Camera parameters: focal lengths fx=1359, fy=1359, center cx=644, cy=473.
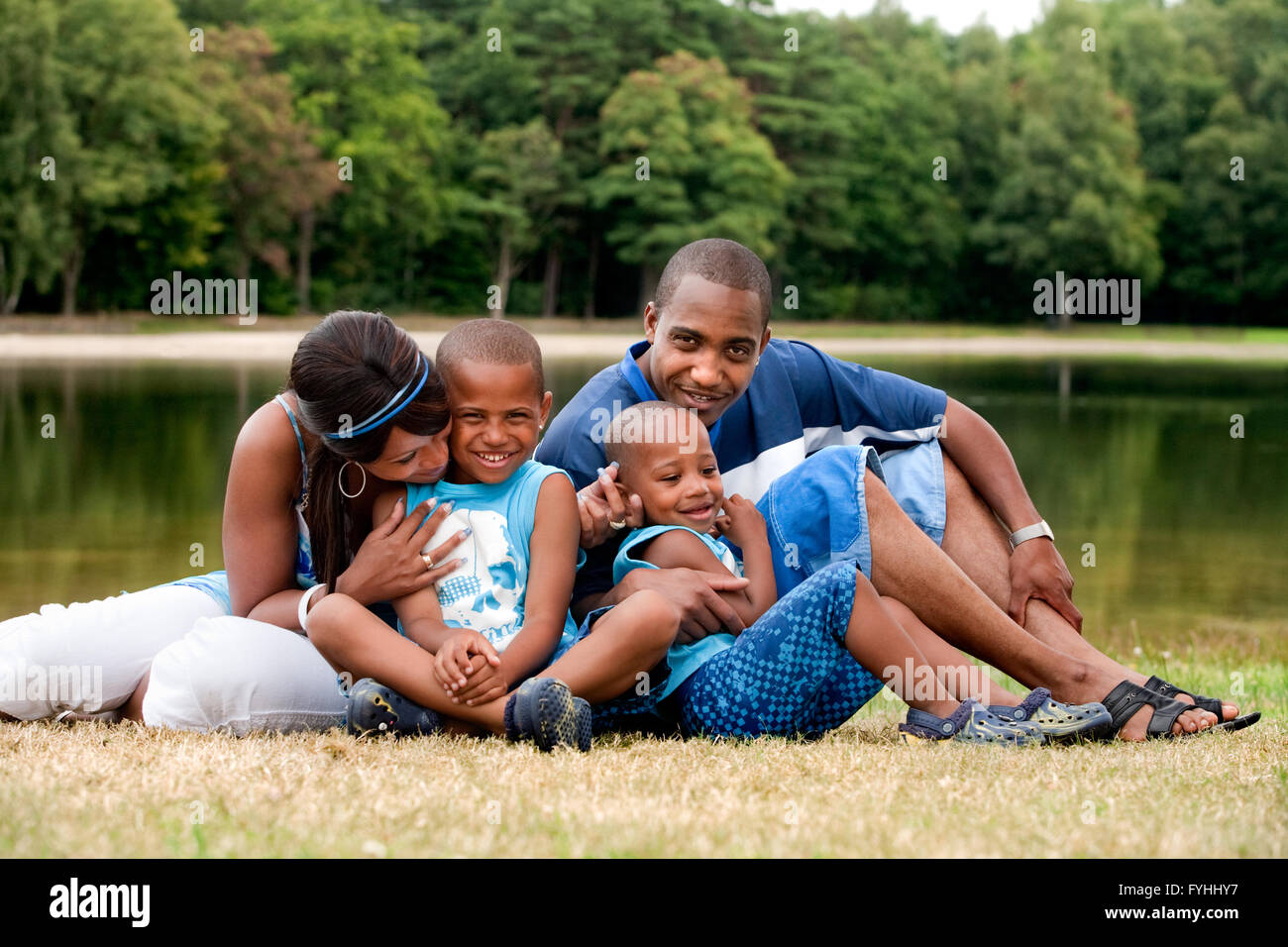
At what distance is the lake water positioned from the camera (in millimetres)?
9117

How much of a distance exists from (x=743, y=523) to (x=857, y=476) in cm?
36

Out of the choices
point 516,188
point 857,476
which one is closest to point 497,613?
point 857,476

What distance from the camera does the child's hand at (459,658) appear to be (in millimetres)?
3162

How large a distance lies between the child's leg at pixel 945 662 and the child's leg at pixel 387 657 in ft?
3.43

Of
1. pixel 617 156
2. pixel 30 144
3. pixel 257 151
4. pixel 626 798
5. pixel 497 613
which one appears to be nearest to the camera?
pixel 626 798

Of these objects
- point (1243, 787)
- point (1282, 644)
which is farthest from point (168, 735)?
point (1282, 644)

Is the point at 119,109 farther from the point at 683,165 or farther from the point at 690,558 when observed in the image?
the point at 690,558

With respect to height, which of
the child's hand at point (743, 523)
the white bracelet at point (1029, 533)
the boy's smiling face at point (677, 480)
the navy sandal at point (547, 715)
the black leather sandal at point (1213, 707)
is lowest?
the black leather sandal at point (1213, 707)

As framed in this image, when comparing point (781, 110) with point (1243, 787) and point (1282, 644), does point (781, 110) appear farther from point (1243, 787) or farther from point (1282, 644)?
point (1243, 787)

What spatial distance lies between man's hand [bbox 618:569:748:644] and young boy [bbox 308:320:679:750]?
7.7 inches

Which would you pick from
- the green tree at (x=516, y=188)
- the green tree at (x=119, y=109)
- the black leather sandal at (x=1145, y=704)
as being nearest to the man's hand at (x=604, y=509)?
the black leather sandal at (x=1145, y=704)

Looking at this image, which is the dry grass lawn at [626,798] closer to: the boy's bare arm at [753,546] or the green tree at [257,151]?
the boy's bare arm at [753,546]

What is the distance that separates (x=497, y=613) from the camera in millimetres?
3445
